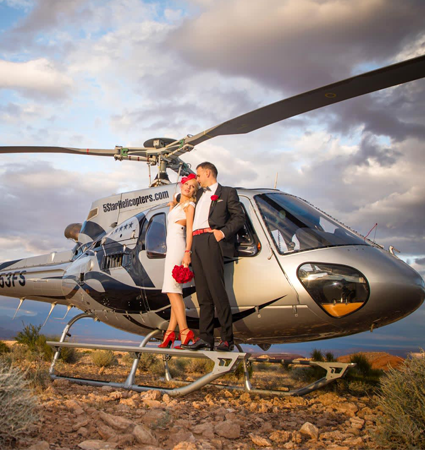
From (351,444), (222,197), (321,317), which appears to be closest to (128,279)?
(222,197)

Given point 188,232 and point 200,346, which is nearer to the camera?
point 200,346

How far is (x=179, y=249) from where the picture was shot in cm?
524

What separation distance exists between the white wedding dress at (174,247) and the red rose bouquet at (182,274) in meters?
0.19

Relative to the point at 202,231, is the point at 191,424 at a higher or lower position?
lower

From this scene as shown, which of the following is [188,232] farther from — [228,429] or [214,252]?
[228,429]

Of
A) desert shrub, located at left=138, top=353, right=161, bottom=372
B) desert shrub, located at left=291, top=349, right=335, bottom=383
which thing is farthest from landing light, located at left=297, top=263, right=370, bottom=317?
desert shrub, located at left=138, top=353, right=161, bottom=372

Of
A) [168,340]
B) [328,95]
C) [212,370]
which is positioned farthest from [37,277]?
[328,95]

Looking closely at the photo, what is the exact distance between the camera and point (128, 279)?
6164mm

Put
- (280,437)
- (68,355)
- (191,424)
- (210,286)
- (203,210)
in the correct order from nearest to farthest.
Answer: (280,437), (191,424), (210,286), (203,210), (68,355)

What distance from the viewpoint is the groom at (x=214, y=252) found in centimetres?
469

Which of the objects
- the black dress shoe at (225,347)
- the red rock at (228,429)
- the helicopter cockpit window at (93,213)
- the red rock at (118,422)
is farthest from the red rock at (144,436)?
the helicopter cockpit window at (93,213)

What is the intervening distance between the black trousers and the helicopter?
0.24 meters

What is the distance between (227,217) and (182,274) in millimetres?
830

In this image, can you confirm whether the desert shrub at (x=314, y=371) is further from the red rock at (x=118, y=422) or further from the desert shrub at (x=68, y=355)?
the desert shrub at (x=68, y=355)
